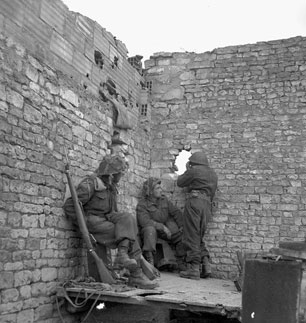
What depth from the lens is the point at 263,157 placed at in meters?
7.95

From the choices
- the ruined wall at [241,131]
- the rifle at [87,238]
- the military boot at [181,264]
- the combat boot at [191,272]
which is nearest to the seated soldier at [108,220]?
the rifle at [87,238]

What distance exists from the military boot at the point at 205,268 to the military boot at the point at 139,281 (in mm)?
2101

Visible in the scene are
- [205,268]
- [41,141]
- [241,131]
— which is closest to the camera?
[41,141]

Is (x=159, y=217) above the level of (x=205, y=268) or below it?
above

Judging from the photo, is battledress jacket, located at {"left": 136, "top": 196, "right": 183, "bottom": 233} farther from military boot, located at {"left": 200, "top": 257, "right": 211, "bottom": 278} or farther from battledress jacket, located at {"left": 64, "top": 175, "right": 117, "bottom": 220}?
battledress jacket, located at {"left": 64, "top": 175, "right": 117, "bottom": 220}

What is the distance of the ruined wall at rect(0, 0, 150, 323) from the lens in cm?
457

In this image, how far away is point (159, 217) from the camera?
757cm

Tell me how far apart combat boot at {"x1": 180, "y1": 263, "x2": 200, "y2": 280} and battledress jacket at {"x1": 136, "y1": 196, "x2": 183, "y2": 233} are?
74cm

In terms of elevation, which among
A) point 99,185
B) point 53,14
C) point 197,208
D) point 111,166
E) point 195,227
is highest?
point 53,14

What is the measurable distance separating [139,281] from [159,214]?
217 centimetres

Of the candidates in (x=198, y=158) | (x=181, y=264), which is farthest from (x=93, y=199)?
(x=198, y=158)

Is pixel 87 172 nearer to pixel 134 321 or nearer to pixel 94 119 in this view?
pixel 94 119

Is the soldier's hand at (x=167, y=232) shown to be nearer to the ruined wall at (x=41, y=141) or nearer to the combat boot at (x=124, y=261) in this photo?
the ruined wall at (x=41, y=141)

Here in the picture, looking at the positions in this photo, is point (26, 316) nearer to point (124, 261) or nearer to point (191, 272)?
point (124, 261)
